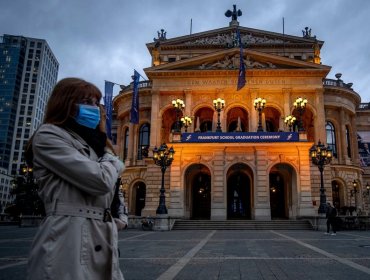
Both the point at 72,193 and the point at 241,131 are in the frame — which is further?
the point at 241,131

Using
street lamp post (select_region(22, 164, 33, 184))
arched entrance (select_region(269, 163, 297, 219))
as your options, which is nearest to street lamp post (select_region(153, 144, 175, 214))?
street lamp post (select_region(22, 164, 33, 184))

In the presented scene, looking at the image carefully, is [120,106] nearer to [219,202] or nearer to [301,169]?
[219,202]

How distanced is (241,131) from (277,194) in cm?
756

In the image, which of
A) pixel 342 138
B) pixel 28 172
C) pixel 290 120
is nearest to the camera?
pixel 28 172

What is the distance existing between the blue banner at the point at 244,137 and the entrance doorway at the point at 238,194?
602cm

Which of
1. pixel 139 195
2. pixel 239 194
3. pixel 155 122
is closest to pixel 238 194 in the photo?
pixel 239 194

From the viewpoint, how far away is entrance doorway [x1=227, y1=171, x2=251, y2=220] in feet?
112

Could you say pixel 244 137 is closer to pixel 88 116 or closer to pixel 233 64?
pixel 233 64

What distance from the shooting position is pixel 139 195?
133ft

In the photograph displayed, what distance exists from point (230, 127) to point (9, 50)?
111853 mm

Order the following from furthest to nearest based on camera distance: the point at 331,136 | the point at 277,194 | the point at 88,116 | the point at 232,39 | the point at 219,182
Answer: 1. the point at 232,39
2. the point at 331,136
3. the point at 277,194
4. the point at 219,182
5. the point at 88,116

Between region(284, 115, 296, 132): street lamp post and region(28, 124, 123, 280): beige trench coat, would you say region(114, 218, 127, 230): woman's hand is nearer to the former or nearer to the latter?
region(28, 124, 123, 280): beige trench coat

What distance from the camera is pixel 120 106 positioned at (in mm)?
43688

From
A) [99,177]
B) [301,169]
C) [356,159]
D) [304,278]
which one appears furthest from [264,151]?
[99,177]
